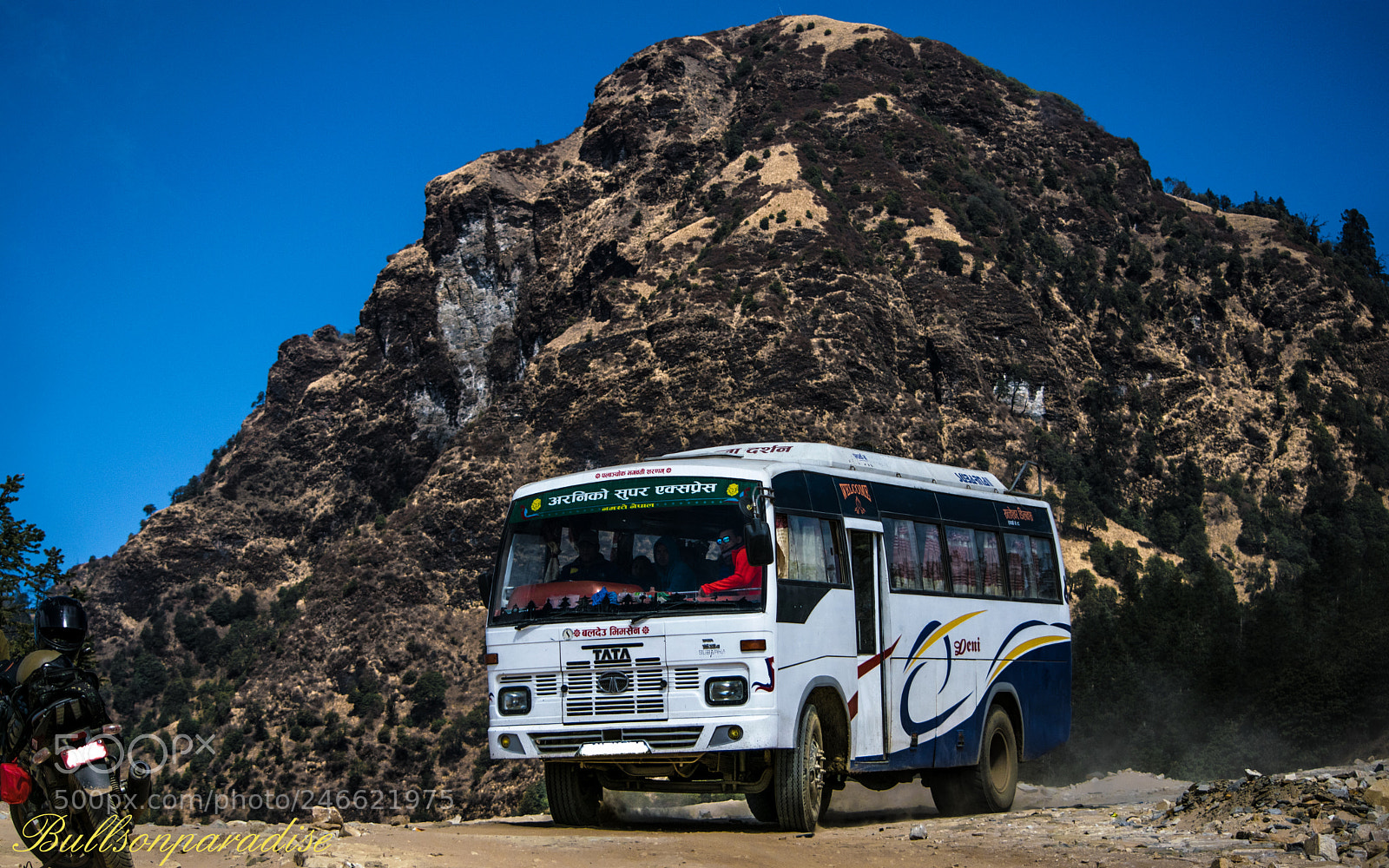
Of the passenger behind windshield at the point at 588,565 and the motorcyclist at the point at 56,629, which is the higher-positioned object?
the passenger behind windshield at the point at 588,565

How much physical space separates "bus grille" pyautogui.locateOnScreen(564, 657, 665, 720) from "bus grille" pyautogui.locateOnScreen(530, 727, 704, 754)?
0.51 ft

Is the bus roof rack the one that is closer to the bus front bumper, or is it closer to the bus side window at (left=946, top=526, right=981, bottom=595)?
the bus side window at (left=946, top=526, right=981, bottom=595)

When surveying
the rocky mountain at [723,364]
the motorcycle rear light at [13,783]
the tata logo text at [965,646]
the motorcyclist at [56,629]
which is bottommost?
the motorcycle rear light at [13,783]

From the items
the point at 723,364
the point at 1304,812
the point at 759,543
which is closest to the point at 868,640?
the point at 759,543

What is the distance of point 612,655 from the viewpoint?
12.4 meters

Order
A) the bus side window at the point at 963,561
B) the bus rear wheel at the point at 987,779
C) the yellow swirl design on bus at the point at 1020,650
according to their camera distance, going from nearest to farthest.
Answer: the bus side window at the point at 963,561
the bus rear wheel at the point at 987,779
the yellow swirl design on bus at the point at 1020,650

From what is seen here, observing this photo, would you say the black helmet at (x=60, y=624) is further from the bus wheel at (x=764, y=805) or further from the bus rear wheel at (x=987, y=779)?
the bus rear wheel at (x=987, y=779)

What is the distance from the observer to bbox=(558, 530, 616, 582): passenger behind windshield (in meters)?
12.9

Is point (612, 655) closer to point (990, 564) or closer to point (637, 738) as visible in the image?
point (637, 738)

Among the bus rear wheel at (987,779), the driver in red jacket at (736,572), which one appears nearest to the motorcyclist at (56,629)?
the driver in red jacket at (736,572)

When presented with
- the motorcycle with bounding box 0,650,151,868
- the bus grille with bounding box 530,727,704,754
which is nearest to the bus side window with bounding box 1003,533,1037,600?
the bus grille with bounding box 530,727,704,754

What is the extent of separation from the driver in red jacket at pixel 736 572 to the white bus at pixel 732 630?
0.02 meters

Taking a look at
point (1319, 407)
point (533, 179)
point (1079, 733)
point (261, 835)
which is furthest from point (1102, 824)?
point (533, 179)

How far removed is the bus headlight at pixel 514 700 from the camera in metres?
12.8
